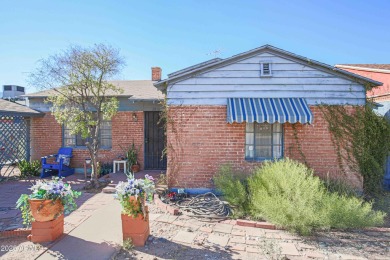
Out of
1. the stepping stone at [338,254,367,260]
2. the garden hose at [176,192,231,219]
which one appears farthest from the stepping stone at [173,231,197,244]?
the stepping stone at [338,254,367,260]

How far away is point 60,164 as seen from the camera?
11555 mm

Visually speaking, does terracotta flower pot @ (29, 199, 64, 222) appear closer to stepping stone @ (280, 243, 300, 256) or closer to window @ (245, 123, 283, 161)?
stepping stone @ (280, 243, 300, 256)

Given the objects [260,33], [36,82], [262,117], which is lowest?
[262,117]

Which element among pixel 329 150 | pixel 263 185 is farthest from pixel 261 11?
pixel 263 185

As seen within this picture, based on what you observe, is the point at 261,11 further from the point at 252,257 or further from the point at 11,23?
the point at 11,23

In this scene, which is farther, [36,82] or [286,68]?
[36,82]

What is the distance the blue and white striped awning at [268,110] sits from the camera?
25.6ft

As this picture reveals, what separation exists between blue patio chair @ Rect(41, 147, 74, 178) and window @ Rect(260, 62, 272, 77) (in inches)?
386

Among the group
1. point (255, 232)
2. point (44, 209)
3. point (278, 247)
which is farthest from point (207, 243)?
point (44, 209)

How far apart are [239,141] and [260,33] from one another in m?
5.81

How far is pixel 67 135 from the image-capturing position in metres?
12.9

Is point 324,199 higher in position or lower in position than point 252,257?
higher

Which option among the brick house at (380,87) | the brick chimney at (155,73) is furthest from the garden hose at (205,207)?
the brick chimney at (155,73)

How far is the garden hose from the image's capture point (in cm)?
679
